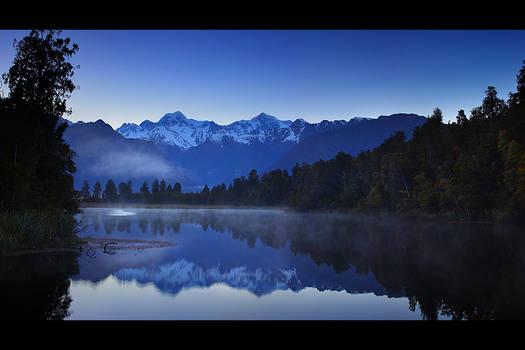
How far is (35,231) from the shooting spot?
19.0 metres

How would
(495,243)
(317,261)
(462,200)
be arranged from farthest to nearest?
1. (462,200)
2. (495,243)
3. (317,261)

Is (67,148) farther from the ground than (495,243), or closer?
farther from the ground

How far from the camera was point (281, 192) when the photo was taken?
128m

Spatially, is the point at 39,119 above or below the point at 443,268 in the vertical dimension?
above

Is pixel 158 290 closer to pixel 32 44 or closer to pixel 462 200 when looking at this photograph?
pixel 32 44

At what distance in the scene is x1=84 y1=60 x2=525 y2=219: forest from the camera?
4366 cm

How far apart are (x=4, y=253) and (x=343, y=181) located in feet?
280

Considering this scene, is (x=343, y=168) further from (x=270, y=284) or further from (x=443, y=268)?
(x=270, y=284)

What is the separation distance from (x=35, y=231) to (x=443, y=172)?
57.1m

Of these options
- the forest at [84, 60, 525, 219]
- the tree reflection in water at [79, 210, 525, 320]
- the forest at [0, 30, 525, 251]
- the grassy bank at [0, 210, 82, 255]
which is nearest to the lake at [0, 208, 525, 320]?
the tree reflection in water at [79, 210, 525, 320]

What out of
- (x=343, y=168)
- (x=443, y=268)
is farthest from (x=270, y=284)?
(x=343, y=168)

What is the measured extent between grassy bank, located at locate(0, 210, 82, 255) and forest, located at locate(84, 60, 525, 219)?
297 inches
